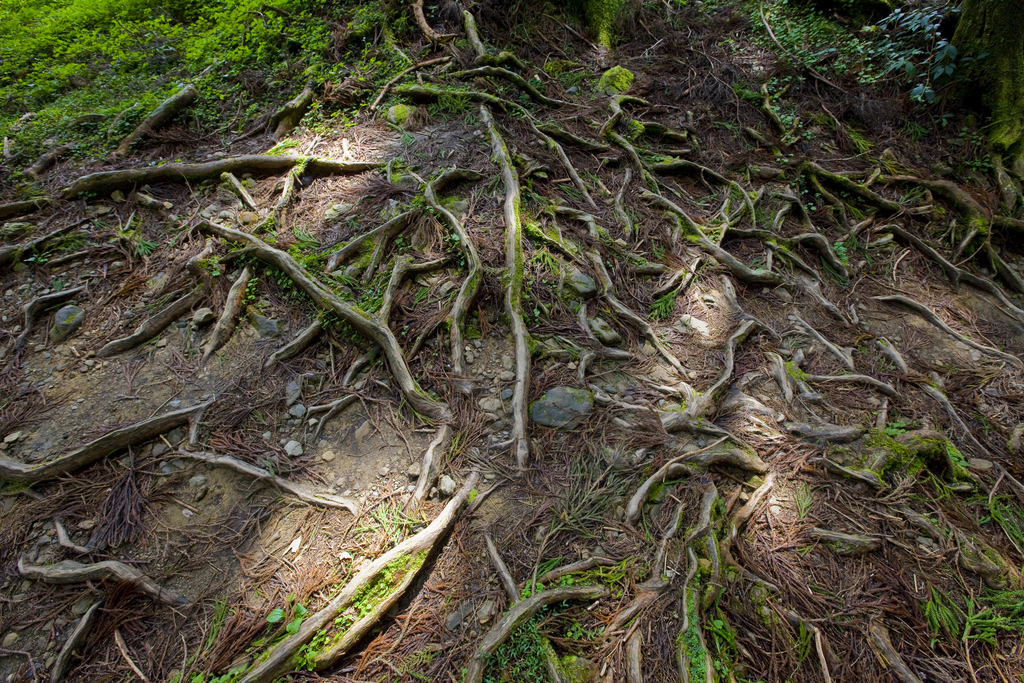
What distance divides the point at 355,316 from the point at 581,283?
1949mm

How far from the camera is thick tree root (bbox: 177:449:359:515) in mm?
2989

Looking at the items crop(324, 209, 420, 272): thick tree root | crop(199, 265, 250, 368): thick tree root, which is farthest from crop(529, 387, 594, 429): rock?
crop(199, 265, 250, 368): thick tree root

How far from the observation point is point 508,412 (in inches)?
139

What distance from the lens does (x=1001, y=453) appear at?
3.46 meters

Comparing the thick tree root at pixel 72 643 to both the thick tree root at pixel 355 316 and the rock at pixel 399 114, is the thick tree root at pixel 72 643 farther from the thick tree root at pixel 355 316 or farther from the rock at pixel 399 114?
the rock at pixel 399 114

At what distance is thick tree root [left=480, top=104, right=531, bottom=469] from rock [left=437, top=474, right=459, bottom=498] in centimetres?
45

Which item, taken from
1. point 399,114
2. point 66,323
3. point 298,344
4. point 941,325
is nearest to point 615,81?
point 399,114

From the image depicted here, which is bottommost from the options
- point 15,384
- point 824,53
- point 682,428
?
point 15,384

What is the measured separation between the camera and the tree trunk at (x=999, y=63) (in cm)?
573

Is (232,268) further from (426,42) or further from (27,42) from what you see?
(27,42)

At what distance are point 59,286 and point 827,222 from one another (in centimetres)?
761

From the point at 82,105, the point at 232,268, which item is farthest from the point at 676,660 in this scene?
the point at 82,105

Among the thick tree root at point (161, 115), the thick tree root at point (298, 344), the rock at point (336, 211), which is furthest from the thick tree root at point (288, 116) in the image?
the thick tree root at point (298, 344)

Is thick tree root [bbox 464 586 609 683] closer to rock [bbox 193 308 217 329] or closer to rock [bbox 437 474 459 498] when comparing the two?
rock [bbox 437 474 459 498]
